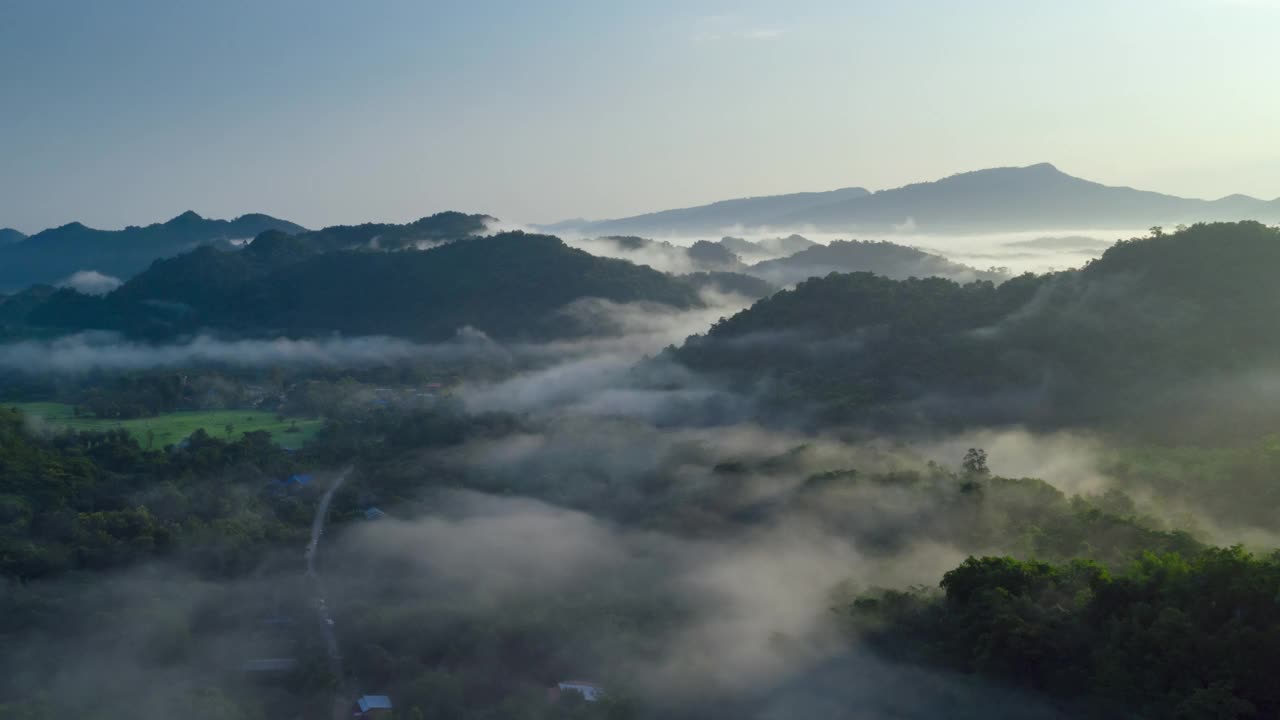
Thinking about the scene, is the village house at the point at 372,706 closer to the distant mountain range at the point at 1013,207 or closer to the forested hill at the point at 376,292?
the forested hill at the point at 376,292

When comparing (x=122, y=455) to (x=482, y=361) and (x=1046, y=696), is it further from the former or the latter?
(x=1046, y=696)

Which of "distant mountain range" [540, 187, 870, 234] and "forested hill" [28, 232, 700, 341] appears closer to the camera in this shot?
→ "forested hill" [28, 232, 700, 341]

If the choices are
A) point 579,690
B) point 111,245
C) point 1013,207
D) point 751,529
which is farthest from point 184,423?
point 111,245

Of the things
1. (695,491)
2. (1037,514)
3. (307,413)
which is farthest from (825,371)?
(307,413)

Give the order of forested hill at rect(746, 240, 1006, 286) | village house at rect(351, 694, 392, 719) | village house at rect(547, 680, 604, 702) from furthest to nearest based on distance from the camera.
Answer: forested hill at rect(746, 240, 1006, 286) → village house at rect(351, 694, 392, 719) → village house at rect(547, 680, 604, 702)

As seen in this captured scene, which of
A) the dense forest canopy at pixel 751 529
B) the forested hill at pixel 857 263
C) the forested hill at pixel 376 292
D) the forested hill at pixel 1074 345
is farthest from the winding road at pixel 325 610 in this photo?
the forested hill at pixel 857 263

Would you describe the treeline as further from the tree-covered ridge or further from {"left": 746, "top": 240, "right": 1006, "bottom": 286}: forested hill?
{"left": 746, "top": 240, "right": 1006, "bottom": 286}: forested hill

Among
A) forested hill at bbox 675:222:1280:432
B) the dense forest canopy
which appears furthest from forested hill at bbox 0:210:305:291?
forested hill at bbox 675:222:1280:432
